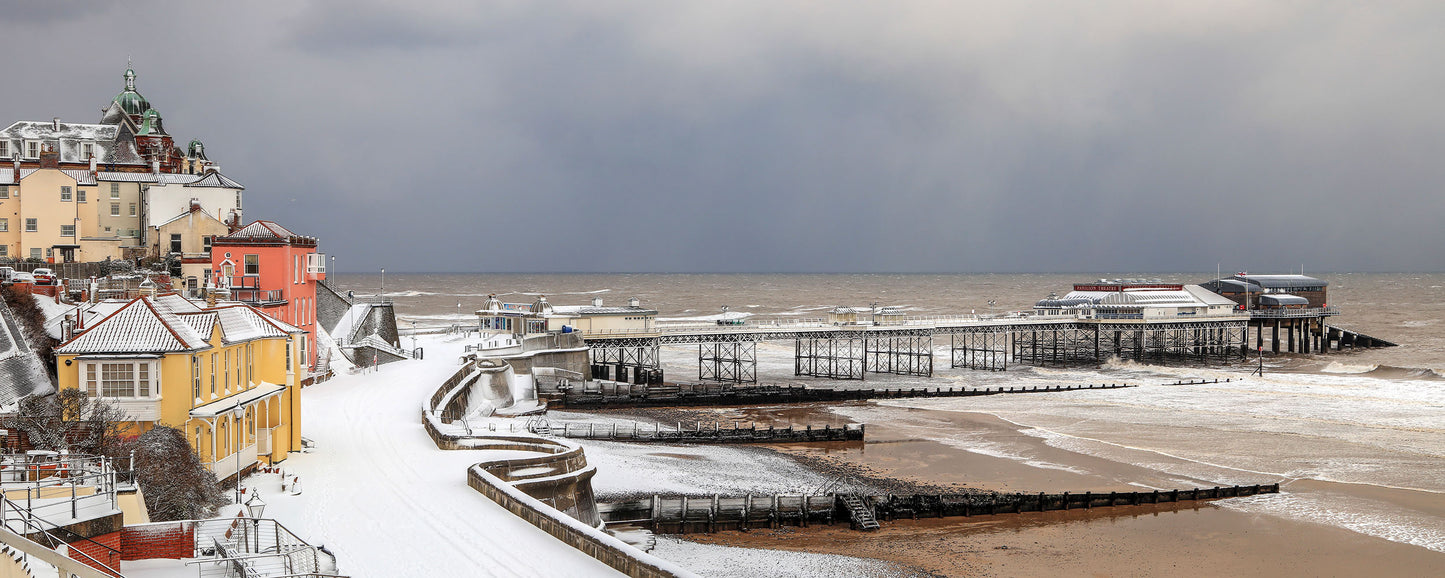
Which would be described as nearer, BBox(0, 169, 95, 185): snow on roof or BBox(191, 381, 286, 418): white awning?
BBox(191, 381, 286, 418): white awning

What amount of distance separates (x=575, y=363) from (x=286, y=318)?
21.6m

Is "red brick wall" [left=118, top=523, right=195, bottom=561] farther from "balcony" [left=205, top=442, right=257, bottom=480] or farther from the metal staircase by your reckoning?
the metal staircase

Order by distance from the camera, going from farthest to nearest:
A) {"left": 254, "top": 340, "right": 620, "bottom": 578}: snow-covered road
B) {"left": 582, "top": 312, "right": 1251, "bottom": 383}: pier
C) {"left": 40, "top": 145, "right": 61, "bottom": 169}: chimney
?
{"left": 582, "top": 312, "right": 1251, "bottom": 383}: pier < {"left": 40, "top": 145, "right": 61, "bottom": 169}: chimney < {"left": 254, "top": 340, "right": 620, "bottom": 578}: snow-covered road

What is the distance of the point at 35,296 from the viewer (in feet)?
114

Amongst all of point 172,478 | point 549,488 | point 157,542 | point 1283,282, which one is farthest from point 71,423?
point 1283,282

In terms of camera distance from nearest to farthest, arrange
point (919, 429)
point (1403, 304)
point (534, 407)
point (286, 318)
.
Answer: point (286, 318) < point (919, 429) < point (534, 407) < point (1403, 304)

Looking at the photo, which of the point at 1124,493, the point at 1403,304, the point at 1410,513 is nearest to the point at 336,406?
the point at 1124,493

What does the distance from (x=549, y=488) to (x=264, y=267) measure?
27.1 m

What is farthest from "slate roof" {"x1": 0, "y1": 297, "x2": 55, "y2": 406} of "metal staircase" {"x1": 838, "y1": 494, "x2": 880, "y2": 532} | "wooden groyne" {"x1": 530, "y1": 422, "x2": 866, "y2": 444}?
"metal staircase" {"x1": 838, "y1": 494, "x2": 880, "y2": 532}

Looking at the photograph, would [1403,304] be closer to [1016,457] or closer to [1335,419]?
[1335,419]

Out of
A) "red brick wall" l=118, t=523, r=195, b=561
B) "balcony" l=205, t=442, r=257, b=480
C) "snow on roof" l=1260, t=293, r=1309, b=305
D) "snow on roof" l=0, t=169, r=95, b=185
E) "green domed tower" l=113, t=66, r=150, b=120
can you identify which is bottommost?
"balcony" l=205, t=442, r=257, b=480

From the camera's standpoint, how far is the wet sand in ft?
95.1

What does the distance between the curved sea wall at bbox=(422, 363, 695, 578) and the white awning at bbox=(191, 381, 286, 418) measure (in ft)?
16.7

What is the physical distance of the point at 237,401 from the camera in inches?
1131
